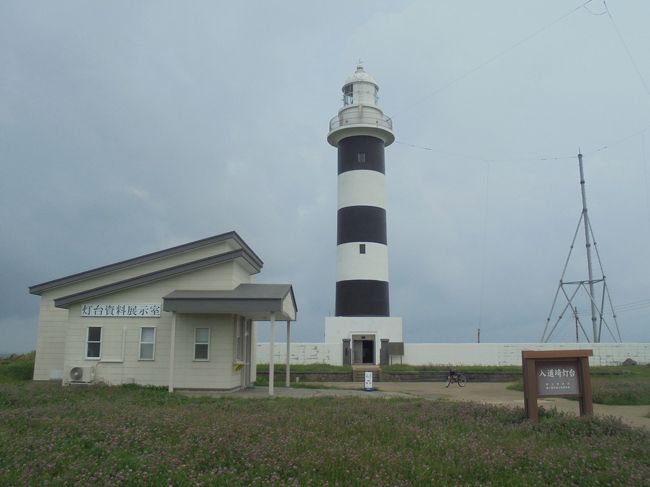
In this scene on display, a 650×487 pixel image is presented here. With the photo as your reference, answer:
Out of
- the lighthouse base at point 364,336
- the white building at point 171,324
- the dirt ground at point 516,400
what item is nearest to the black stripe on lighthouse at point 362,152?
the lighthouse base at point 364,336

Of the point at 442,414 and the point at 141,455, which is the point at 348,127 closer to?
the point at 442,414

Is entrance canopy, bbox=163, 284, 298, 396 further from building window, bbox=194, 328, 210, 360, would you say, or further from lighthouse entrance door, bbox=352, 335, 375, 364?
lighthouse entrance door, bbox=352, 335, 375, 364

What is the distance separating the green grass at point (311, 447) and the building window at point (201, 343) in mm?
6193

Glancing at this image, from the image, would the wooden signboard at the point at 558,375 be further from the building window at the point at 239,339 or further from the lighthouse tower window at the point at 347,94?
the lighthouse tower window at the point at 347,94

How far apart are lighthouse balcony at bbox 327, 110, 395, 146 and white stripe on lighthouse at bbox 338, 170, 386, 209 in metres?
2.26

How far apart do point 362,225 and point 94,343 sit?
16.7 meters

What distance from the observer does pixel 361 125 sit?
32.7 metres

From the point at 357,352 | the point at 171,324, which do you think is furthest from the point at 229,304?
the point at 357,352

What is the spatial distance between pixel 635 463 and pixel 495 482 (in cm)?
194

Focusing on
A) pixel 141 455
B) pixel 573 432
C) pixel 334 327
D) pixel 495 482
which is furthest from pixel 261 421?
pixel 334 327

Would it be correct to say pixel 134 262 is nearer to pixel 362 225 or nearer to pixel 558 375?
pixel 362 225

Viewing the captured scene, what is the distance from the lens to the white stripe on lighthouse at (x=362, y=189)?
32250 millimetres

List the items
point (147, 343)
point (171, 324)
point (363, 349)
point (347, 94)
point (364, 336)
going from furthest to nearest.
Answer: point (347, 94) → point (363, 349) → point (364, 336) → point (147, 343) → point (171, 324)

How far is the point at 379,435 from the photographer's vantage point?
30.1 ft
